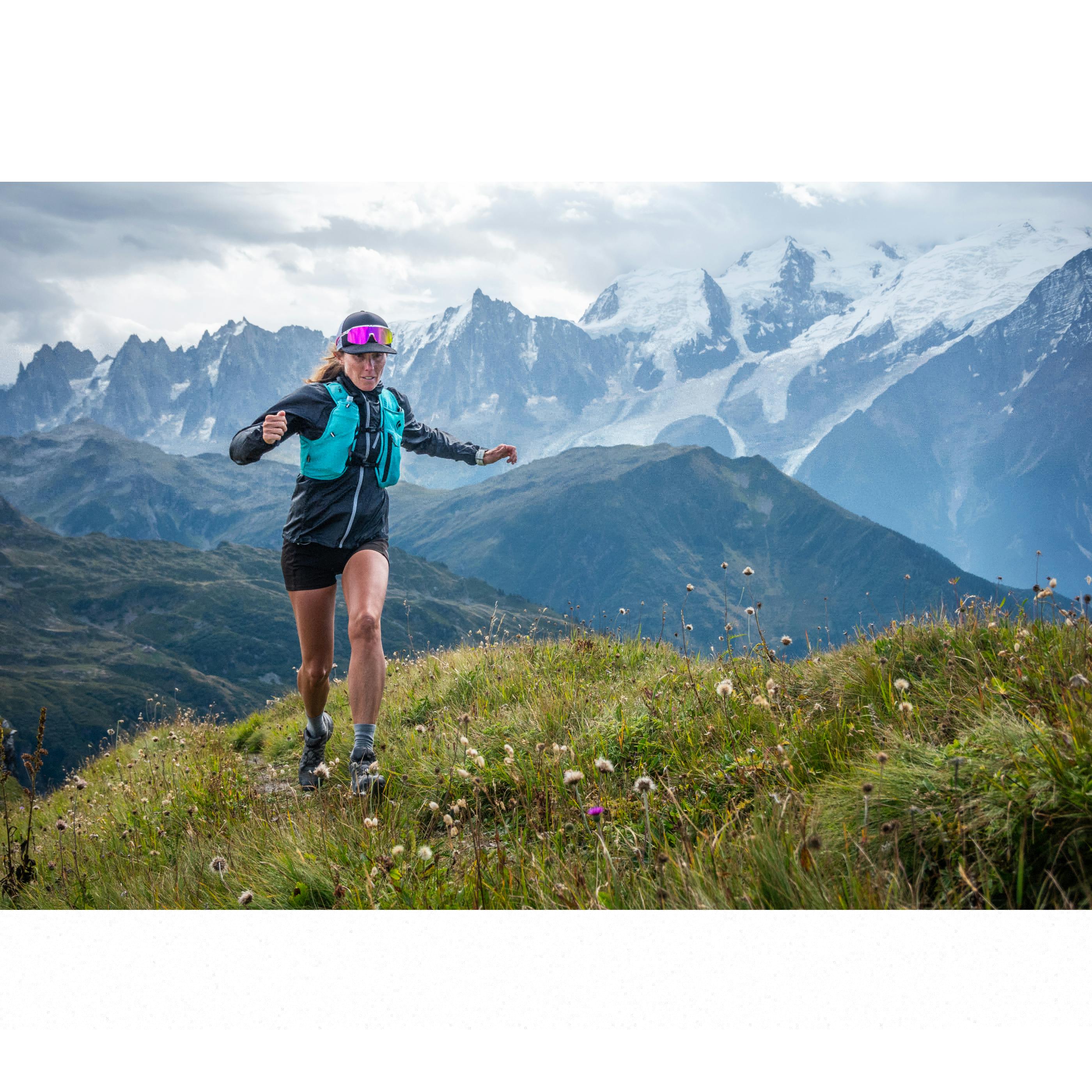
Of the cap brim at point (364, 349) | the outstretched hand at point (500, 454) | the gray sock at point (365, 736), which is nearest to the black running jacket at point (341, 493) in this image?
the cap brim at point (364, 349)

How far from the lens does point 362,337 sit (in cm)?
516

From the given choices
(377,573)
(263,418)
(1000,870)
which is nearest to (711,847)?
(1000,870)

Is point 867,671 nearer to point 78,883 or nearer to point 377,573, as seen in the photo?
point 377,573

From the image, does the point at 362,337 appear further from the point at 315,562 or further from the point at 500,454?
the point at 315,562

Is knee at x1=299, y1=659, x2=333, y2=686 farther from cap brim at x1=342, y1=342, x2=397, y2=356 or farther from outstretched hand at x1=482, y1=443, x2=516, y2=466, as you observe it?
cap brim at x1=342, y1=342, x2=397, y2=356

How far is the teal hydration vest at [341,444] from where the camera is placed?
498cm

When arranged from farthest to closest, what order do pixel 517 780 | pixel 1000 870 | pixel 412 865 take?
1. pixel 517 780
2. pixel 412 865
3. pixel 1000 870

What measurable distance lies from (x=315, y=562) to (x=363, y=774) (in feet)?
4.96

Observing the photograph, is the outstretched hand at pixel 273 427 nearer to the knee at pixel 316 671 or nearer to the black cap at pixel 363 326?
the black cap at pixel 363 326

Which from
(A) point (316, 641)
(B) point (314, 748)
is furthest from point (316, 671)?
(B) point (314, 748)

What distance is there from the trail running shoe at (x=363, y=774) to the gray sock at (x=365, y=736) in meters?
0.02

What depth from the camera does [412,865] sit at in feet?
10.0

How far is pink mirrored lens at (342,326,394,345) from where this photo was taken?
16.9 feet
